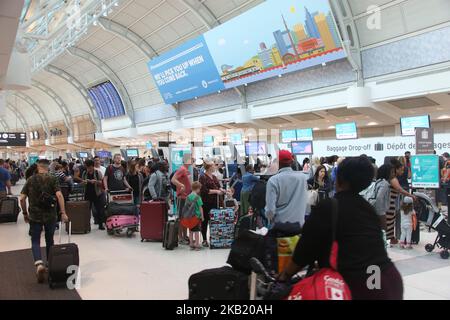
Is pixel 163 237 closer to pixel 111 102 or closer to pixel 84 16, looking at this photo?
pixel 84 16

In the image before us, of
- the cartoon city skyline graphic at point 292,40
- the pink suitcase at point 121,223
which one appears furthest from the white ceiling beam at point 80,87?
the pink suitcase at point 121,223

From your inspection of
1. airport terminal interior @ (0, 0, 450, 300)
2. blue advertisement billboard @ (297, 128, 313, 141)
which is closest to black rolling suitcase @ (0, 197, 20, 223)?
airport terminal interior @ (0, 0, 450, 300)

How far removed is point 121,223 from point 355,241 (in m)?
6.95

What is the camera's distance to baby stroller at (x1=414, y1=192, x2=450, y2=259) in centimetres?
629

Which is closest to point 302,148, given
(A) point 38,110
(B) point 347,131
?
(B) point 347,131

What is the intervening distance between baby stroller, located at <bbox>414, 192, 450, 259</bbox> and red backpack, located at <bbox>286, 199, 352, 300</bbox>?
495 centimetres

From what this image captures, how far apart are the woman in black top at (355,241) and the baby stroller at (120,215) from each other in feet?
22.1

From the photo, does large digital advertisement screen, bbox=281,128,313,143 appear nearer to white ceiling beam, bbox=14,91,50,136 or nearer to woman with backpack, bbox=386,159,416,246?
woman with backpack, bbox=386,159,416,246

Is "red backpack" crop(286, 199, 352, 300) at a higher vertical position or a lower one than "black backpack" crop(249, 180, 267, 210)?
lower

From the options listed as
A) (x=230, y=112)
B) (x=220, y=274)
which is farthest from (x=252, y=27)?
(x=220, y=274)

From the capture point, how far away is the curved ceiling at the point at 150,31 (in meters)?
13.8

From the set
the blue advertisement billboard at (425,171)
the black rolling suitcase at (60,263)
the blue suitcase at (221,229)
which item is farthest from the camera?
the blue advertisement billboard at (425,171)

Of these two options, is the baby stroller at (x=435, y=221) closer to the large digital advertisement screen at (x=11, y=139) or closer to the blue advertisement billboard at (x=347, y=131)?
the blue advertisement billboard at (x=347, y=131)

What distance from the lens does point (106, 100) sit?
33625mm
